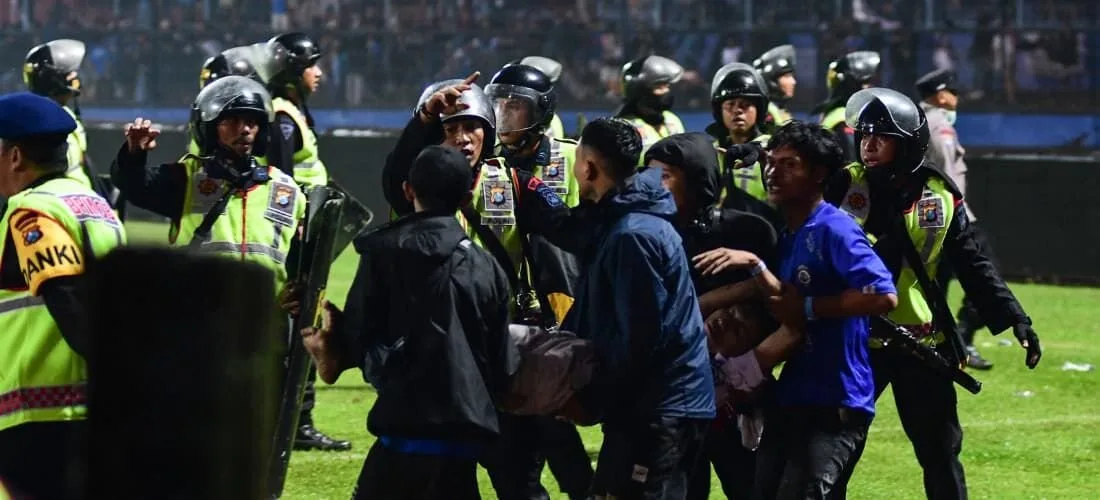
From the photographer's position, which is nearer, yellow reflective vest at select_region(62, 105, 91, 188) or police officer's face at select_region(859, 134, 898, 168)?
police officer's face at select_region(859, 134, 898, 168)

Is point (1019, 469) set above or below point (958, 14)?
below

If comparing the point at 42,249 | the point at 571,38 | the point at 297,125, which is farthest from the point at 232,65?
the point at 571,38

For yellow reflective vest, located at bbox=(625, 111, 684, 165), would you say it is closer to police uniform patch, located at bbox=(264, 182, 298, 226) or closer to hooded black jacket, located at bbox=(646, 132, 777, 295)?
police uniform patch, located at bbox=(264, 182, 298, 226)

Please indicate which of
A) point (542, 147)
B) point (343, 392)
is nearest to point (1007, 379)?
point (343, 392)

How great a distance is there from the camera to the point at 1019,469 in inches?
348

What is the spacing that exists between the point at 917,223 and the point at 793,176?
1.13 m

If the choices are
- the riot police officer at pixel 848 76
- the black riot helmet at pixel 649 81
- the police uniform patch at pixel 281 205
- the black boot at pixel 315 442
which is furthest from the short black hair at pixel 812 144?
the riot police officer at pixel 848 76

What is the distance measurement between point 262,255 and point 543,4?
1492 centimetres

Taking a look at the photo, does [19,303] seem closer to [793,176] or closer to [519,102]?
[793,176]

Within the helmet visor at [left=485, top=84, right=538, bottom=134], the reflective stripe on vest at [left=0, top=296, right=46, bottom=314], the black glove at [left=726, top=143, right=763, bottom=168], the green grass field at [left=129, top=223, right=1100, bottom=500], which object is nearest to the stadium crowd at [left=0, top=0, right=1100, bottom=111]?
the green grass field at [left=129, top=223, right=1100, bottom=500]

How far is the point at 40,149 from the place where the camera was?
16.2ft

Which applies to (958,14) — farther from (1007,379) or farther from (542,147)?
(542,147)

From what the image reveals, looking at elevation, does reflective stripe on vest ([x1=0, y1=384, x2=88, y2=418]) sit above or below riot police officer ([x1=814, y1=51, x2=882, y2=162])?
above

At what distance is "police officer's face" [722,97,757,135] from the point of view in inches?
399
